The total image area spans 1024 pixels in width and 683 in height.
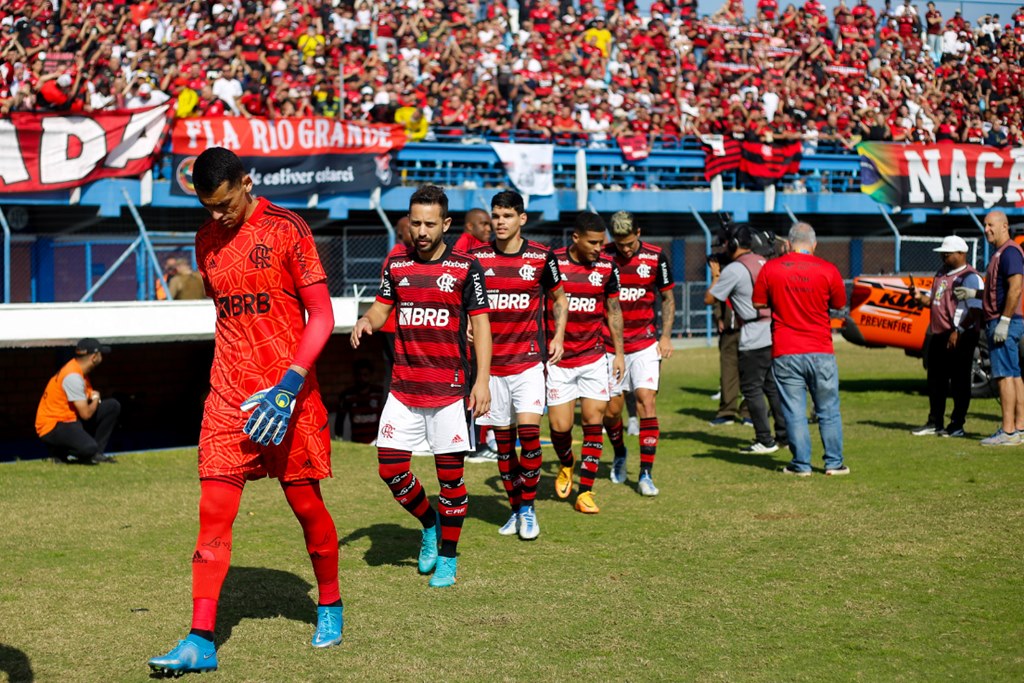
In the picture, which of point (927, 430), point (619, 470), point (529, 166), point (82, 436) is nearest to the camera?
point (619, 470)

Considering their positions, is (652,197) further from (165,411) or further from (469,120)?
(165,411)

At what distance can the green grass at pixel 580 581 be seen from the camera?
221 inches

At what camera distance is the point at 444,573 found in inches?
279

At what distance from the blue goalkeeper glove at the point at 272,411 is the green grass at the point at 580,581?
3.54 ft

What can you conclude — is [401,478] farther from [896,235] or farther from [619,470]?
[896,235]

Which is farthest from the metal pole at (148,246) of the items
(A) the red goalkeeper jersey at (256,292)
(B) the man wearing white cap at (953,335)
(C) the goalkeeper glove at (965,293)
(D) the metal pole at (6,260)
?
(A) the red goalkeeper jersey at (256,292)

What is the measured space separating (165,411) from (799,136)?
1865 centimetres

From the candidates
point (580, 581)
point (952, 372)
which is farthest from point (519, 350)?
point (952, 372)

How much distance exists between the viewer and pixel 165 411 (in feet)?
48.3

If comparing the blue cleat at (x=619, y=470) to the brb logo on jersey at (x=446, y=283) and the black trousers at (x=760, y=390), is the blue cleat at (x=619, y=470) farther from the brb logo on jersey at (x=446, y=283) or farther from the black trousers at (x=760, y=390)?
the brb logo on jersey at (x=446, y=283)

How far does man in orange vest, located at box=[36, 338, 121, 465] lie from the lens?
11656mm

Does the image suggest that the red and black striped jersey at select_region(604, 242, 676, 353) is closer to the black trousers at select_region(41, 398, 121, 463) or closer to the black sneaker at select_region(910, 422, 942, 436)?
the black sneaker at select_region(910, 422, 942, 436)

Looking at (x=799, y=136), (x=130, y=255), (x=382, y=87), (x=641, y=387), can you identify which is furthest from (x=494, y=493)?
(x=799, y=136)

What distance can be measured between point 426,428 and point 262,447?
5.43 feet
